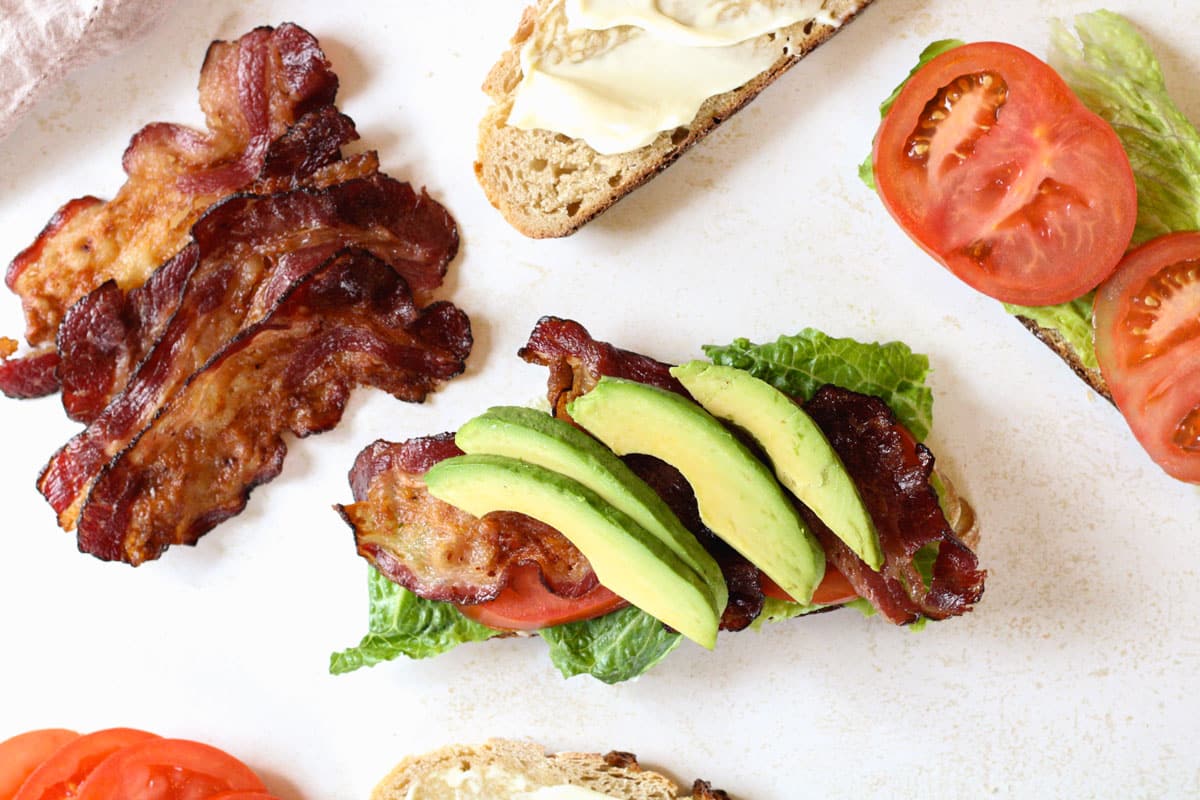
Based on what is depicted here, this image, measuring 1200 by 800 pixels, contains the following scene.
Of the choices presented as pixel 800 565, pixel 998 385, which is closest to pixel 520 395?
pixel 800 565

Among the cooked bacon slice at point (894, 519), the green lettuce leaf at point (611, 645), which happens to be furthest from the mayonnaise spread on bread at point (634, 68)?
the green lettuce leaf at point (611, 645)

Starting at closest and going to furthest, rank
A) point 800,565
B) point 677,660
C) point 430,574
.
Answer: point 800,565
point 430,574
point 677,660

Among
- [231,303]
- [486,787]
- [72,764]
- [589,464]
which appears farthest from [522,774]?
[231,303]

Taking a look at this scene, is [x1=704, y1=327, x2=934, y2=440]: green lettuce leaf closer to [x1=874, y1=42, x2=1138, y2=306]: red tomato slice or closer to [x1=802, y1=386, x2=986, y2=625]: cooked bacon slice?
[x1=802, y1=386, x2=986, y2=625]: cooked bacon slice

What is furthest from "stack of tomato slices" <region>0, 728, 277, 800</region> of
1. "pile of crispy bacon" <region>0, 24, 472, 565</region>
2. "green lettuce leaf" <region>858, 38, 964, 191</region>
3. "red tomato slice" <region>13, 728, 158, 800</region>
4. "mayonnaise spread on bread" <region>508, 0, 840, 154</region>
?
"green lettuce leaf" <region>858, 38, 964, 191</region>

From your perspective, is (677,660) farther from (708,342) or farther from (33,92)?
(33,92)

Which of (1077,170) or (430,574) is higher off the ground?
(1077,170)

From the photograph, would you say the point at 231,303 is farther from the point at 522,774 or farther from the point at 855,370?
the point at 855,370

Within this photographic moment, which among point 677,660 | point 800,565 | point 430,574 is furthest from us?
point 677,660
